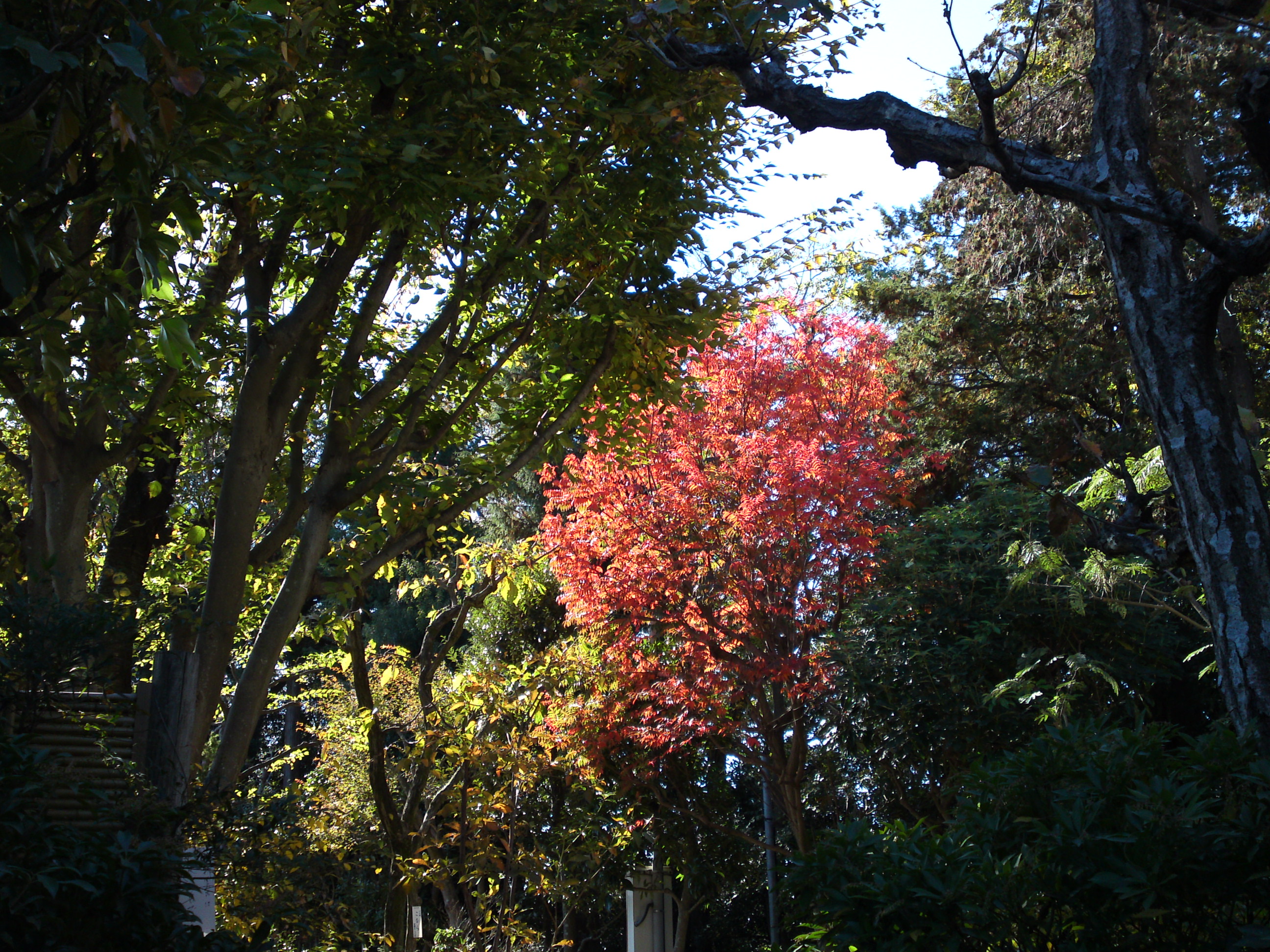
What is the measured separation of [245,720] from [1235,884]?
13.9 feet

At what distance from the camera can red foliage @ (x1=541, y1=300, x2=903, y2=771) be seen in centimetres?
977

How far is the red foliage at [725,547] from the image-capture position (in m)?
9.77

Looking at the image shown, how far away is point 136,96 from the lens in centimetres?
235

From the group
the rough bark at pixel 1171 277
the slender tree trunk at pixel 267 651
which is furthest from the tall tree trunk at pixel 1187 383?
the slender tree trunk at pixel 267 651

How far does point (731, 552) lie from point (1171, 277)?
22.1ft

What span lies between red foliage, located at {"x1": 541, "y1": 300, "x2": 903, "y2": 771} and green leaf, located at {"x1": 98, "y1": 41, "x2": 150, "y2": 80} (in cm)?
756

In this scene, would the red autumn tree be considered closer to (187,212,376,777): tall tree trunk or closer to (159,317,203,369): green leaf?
(187,212,376,777): tall tree trunk

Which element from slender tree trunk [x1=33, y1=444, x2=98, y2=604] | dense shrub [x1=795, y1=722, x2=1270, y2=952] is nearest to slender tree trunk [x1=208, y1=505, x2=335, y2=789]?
slender tree trunk [x1=33, y1=444, x2=98, y2=604]

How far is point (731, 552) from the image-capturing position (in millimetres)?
9922

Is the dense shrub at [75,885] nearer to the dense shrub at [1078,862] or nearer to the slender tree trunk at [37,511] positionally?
the dense shrub at [1078,862]

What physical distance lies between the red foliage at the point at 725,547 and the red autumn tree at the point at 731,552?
2cm

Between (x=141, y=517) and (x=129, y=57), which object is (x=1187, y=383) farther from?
(x=141, y=517)

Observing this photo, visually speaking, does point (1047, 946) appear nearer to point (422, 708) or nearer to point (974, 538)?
point (422, 708)

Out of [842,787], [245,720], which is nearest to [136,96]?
[245,720]
